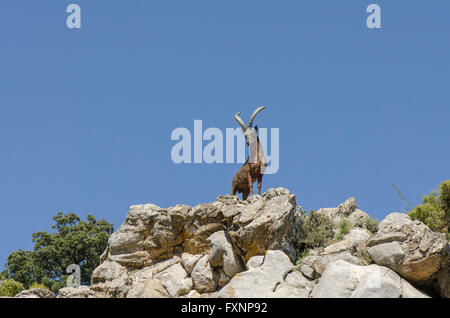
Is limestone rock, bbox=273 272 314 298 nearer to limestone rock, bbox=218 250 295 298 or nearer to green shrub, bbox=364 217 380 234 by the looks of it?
limestone rock, bbox=218 250 295 298

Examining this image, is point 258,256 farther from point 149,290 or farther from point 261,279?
point 149,290

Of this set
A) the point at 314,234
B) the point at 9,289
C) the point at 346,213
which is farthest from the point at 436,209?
the point at 9,289

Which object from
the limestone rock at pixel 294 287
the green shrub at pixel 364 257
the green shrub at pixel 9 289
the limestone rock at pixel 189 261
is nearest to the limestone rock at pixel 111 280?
the limestone rock at pixel 189 261

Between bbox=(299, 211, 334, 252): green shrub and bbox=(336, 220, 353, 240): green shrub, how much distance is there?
13.5 inches

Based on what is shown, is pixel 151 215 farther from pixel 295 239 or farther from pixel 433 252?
pixel 433 252

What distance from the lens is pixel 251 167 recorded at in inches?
992

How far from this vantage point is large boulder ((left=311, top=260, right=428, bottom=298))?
1359cm

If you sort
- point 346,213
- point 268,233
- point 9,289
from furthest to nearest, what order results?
point 9,289 < point 346,213 < point 268,233

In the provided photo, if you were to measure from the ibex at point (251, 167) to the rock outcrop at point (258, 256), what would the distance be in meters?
2.39

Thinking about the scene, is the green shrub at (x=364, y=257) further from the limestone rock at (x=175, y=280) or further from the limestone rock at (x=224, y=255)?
the limestone rock at (x=175, y=280)

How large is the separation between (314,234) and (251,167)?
5.28 metres

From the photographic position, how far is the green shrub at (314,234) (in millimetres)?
20891
